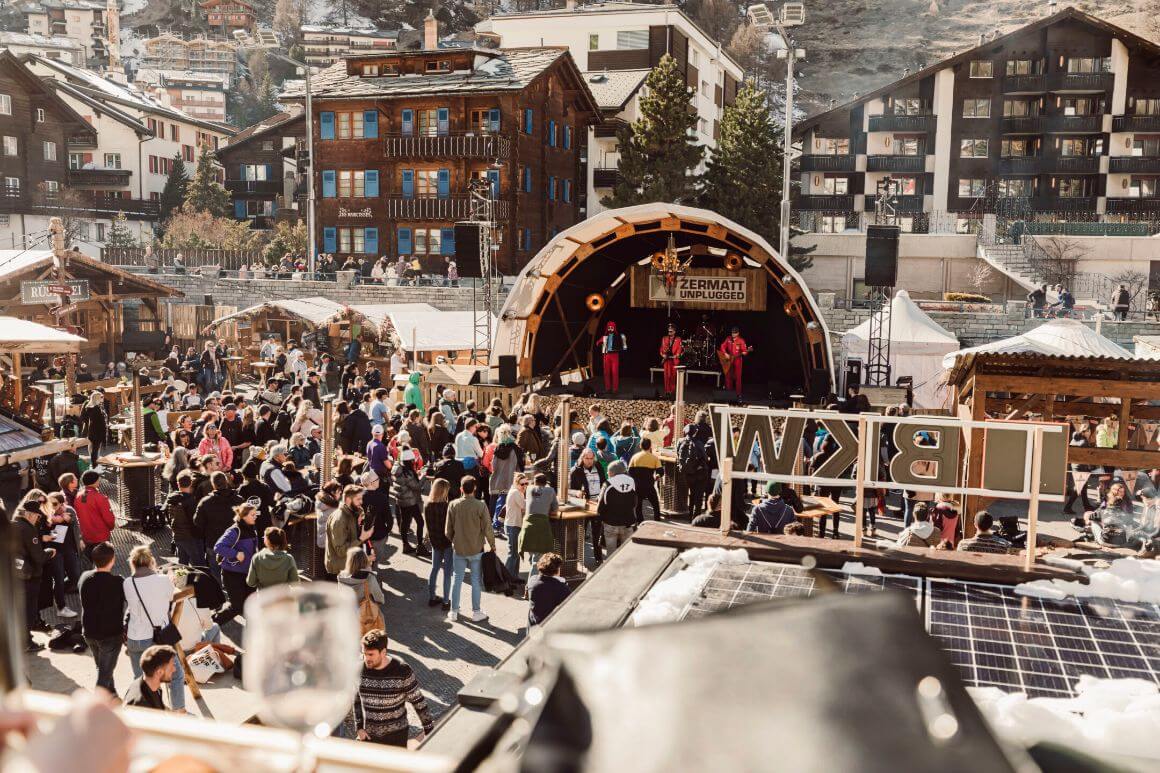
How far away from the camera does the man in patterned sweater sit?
6480 millimetres

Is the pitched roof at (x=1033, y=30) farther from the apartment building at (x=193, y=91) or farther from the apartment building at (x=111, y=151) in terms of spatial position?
the apartment building at (x=193, y=91)

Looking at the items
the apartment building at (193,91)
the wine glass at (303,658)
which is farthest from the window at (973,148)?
the apartment building at (193,91)

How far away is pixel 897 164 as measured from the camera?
55.3 metres

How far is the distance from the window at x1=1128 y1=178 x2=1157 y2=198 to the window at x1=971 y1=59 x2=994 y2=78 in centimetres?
948

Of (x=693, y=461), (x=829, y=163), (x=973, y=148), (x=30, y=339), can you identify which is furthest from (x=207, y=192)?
(x=693, y=461)

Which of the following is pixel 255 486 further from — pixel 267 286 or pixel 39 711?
pixel 267 286

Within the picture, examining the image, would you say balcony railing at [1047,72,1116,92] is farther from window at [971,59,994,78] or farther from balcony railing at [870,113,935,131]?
balcony railing at [870,113,935,131]

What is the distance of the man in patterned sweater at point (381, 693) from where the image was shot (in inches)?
255

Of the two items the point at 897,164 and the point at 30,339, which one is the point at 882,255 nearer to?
the point at 30,339

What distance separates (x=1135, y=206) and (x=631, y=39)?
94.7ft

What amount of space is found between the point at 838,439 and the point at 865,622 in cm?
689

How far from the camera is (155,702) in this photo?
6.40 metres

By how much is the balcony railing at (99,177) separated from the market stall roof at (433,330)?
130 ft

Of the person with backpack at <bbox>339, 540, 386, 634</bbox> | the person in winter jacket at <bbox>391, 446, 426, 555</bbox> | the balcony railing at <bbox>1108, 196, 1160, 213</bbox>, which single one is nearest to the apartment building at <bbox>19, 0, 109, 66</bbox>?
the balcony railing at <bbox>1108, 196, 1160, 213</bbox>
